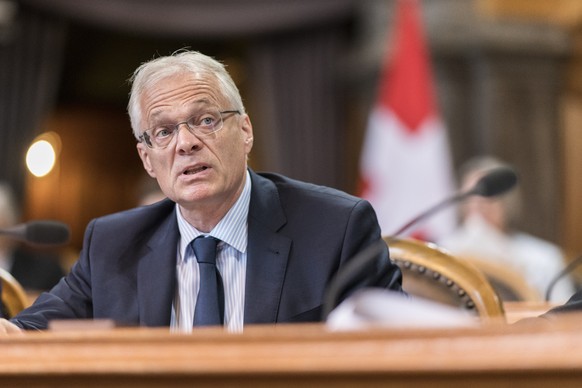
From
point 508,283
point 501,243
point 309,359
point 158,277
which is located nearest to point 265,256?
point 158,277

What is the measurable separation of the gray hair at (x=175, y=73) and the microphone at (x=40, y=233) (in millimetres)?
314

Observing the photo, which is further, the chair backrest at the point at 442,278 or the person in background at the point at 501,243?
the person in background at the point at 501,243

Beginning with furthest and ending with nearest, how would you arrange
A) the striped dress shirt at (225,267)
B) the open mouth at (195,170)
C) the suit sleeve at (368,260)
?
1. the open mouth at (195,170)
2. the striped dress shirt at (225,267)
3. the suit sleeve at (368,260)

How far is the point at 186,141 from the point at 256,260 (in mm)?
324

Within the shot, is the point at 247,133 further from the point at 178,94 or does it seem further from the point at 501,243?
the point at 501,243

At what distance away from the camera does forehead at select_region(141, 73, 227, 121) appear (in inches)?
85.4

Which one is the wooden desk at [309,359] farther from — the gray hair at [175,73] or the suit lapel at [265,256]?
the gray hair at [175,73]

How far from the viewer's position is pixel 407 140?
19.3 ft

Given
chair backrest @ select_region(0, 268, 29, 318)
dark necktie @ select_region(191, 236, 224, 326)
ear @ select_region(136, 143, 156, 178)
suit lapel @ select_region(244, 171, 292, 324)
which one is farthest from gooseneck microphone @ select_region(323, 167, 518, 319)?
chair backrest @ select_region(0, 268, 29, 318)

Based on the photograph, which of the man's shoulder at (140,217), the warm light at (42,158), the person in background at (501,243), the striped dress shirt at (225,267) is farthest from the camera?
the warm light at (42,158)

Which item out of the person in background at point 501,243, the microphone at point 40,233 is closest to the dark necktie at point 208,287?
the microphone at point 40,233

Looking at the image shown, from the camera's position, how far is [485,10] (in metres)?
6.14

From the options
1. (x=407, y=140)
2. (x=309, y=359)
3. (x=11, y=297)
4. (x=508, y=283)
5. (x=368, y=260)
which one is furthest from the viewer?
(x=407, y=140)

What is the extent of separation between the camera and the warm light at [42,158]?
9.32m
